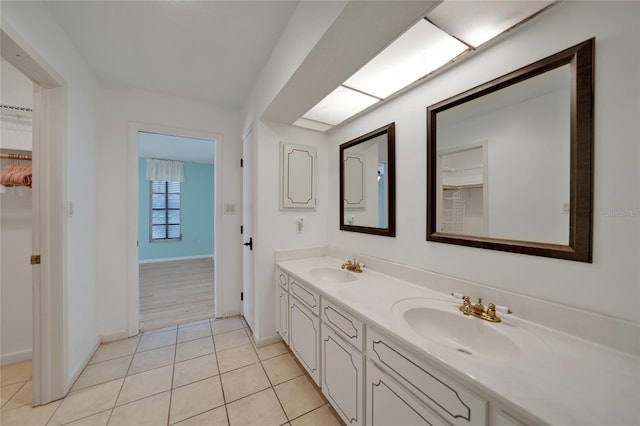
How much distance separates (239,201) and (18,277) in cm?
187

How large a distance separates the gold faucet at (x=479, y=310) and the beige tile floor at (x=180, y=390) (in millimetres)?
1039

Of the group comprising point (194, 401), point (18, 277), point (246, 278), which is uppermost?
point (18, 277)

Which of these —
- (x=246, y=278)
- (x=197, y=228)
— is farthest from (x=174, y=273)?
(x=246, y=278)

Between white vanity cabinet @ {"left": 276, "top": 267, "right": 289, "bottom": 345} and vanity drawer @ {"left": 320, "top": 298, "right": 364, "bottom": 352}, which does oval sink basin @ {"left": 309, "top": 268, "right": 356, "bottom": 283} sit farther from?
vanity drawer @ {"left": 320, "top": 298, "right": 364, "bottom": 352}

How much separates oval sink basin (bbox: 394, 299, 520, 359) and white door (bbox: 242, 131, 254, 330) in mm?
1604

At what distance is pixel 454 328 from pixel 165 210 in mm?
6460

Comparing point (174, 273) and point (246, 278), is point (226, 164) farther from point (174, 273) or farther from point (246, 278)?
point (174, 273)

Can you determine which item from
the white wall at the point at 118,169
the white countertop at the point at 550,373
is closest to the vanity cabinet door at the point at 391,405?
the white countertop at the point at 550,373

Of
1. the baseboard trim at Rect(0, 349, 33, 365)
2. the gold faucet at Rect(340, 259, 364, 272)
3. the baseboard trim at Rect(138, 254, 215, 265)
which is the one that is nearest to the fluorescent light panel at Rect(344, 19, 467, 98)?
the gold faucet at Rect(340, 259, 364, 272)

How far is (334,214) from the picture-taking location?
2.27 metres

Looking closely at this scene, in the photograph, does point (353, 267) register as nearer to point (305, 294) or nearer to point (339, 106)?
point (305, 294)

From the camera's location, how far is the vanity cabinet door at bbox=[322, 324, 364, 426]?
1.10 meters

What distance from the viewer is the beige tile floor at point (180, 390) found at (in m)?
1.34

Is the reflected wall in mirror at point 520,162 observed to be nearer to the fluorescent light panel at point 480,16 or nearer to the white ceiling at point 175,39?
the fluorescent light panel at point 480,16
